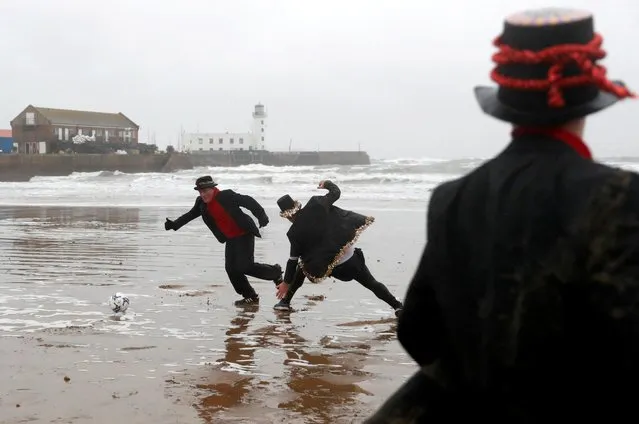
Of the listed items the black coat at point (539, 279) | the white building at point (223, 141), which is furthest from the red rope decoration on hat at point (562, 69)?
the white building at point (223, 141)

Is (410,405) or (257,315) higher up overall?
(410,405)

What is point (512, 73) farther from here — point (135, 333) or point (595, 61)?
point (135, 333)

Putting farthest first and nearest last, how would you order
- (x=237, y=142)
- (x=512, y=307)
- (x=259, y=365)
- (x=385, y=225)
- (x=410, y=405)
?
(x=237, y=142) → (x=385, y=225) → (x=259, y=365) → (x=410, y=405) → (x=512, y=307)

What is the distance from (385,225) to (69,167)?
5138 centimetres

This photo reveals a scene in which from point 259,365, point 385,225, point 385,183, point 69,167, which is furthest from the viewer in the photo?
point 69,167

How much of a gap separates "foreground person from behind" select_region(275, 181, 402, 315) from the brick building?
76.3 m

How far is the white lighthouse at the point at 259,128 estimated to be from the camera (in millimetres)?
120938

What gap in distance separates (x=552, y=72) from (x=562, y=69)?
31 mm

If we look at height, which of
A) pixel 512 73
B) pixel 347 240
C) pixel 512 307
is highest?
pixel 512 73

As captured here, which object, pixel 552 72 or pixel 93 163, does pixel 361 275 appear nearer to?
pixel 552 72

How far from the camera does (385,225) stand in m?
18.0

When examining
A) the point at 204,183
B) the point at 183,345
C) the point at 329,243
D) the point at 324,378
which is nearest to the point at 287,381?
the point at 324,378

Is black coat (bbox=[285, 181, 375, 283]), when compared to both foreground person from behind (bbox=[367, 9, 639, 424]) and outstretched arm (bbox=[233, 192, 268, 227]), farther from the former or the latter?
foreground person from behind (bbox=[367, 9, 639, 424])

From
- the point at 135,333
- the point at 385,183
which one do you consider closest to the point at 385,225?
the point at 135,333
